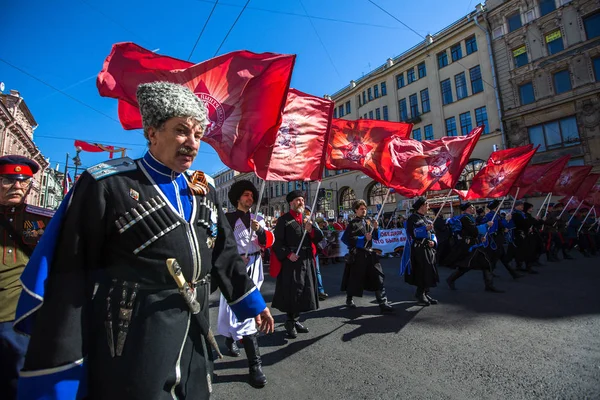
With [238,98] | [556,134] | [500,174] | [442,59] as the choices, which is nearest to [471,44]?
[442,59]

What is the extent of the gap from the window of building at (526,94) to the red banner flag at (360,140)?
910 inches

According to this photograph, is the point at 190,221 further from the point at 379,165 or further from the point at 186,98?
the point at 379,165

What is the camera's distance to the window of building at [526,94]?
73.1 feet

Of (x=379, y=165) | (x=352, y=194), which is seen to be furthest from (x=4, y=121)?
(x=379, y=165)

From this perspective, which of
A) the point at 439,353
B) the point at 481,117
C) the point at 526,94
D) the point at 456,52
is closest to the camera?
the point at 439,353

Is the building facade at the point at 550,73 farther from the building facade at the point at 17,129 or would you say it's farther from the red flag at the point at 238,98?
the building facade at the point at 17,129

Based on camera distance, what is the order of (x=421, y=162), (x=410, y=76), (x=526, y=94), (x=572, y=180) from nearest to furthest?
(x=421, y=162) → (x=572, y=180) → (x=526, y=94) → (x=410, y=76)

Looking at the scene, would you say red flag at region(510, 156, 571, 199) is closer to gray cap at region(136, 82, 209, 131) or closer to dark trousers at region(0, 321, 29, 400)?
gray cap at region(136, 82, 209, 131)

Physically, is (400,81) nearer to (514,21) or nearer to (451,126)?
(451,126)

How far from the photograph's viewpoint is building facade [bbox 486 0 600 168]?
1948 centimetres

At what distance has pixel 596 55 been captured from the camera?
19.4 m

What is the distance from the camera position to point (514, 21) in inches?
907

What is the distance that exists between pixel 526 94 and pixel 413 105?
943 centimetres

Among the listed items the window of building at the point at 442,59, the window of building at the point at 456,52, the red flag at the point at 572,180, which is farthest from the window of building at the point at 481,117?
the red flag at the point at 572,180
